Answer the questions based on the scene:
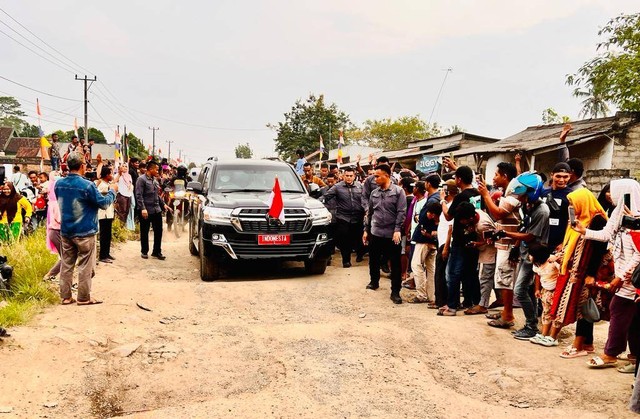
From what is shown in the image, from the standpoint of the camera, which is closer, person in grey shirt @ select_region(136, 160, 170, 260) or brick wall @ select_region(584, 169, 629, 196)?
person in grey shirt @ select_region(136, 160, 170, 260)

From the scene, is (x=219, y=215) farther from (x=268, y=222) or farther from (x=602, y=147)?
(x=602, y=147)

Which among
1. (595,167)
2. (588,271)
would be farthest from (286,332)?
(595,167)

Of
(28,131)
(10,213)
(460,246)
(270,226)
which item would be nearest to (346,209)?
(270,226)

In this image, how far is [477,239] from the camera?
5750mm

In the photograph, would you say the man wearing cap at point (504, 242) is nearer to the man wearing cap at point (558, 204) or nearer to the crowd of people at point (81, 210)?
the man wearing cap at point (558, 204)

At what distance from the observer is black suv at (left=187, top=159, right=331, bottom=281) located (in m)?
7.38

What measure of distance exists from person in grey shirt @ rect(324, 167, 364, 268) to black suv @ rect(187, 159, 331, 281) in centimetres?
64

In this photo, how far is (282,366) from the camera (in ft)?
14.3

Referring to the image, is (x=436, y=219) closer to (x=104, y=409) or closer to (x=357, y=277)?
(x=357, y=277)

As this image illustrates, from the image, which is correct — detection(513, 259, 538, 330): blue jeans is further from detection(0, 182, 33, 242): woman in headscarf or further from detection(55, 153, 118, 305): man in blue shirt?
detection(0, 182, 33, 242): woman in headscarf

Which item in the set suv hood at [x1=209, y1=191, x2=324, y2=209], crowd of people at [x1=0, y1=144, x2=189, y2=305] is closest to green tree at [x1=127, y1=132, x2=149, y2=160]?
crowd of people at [x1=0, y1=144, x2=189, y2=305]

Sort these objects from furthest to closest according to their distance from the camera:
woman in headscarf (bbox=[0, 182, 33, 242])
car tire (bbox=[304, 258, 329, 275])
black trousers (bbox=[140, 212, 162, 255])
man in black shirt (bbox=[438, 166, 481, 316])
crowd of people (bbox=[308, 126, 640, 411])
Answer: black trousers (bbox=[140, 212, 162, 255]), woman in headscarf (bbox=[0, 182, 33, 242]), car tire (bbox=[304, 258, 329, 275]), man in black shirt (bbox=[438, 166, 481, 316]), crowd of people (bbox=[308, 126, 640, 411])

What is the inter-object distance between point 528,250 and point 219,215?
4299 millimetres

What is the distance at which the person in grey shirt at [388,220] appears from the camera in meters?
6.67
